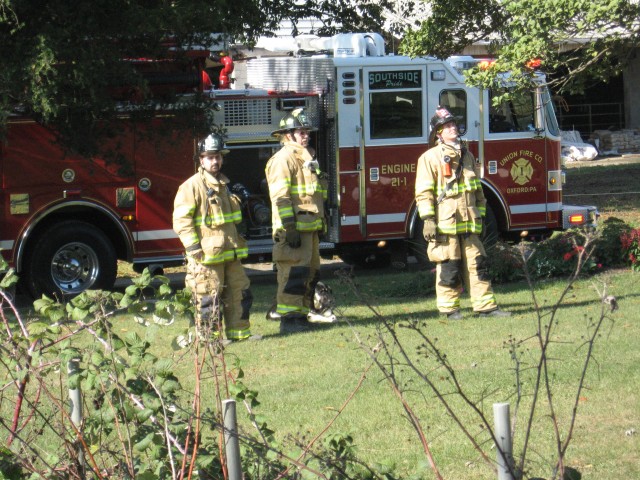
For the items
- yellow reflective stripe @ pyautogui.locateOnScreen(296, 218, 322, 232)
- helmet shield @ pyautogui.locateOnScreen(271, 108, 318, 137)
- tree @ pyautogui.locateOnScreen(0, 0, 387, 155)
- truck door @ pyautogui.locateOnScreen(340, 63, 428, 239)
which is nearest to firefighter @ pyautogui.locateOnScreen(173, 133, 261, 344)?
yellow reflective stripe @ pyautogui.locateOnScreen(296, 218, 322, 232)

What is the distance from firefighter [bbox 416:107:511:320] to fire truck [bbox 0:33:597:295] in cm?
297

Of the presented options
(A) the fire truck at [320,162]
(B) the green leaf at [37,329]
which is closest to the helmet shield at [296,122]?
(A) the fire truck at [320,162]

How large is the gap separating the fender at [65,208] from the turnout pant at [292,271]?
10.5 ft

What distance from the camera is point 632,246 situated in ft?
38.3

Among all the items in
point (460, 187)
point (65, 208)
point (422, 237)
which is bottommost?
point (422, 237)

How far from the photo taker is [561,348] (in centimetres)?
788

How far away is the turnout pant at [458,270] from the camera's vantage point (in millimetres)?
9383

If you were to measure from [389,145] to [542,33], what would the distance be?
531 cm

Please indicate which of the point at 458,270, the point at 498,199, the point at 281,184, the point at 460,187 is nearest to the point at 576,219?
the point at 498,199

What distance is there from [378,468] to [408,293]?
24.8 ft

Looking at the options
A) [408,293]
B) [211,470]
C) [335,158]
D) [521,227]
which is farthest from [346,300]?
[211,470]

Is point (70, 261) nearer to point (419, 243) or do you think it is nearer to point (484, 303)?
point (419, 243)

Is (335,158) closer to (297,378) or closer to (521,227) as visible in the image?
(521,227)

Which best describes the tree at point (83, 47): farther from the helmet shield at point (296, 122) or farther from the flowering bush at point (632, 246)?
the flowering bush at point (632, 246)
